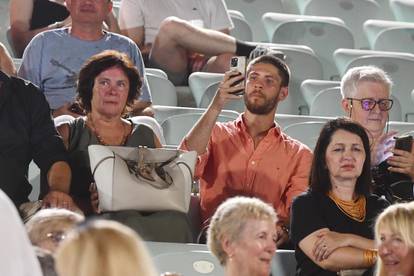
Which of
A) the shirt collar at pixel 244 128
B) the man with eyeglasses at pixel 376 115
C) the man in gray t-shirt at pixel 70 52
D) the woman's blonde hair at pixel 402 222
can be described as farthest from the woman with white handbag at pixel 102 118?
the woman's blonde hair at pixel 402 222

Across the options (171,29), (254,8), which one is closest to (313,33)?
(254,8)

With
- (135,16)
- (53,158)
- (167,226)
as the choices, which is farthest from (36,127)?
(135,16)

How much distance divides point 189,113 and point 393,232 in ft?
7.00

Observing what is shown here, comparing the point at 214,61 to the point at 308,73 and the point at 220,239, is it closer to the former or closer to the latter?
the point at 308,73

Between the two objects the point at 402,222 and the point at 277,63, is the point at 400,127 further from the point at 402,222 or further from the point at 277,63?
the point at 402,222

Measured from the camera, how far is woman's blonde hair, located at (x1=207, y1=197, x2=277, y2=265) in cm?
500

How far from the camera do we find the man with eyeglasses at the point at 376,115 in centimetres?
629

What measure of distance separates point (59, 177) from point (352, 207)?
3.91ft

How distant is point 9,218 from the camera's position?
3289 millimetres

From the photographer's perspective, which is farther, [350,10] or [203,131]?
[350,10]

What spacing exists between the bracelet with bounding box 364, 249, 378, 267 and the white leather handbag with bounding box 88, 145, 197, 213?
2.51 ft

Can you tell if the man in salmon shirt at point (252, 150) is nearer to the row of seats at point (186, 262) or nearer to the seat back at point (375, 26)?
the row of seats at point (186, 262)

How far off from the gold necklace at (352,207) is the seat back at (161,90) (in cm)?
190

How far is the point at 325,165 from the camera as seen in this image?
5840 mm
